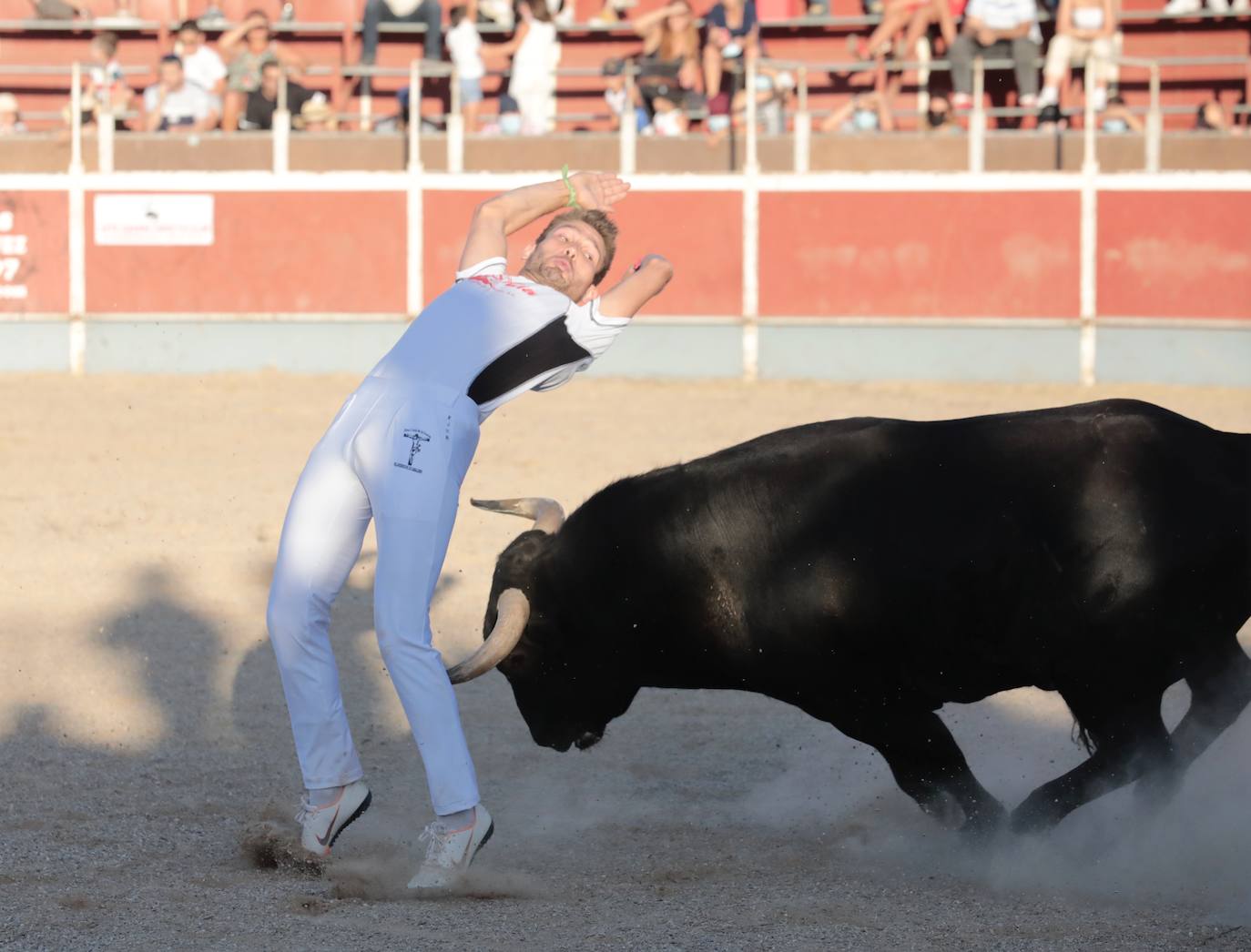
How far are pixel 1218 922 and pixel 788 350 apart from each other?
10.4 m

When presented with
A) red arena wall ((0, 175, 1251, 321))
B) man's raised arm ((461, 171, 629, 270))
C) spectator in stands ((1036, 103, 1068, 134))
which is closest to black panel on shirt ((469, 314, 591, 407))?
man's raised arm ((461, 171, 629, 270))

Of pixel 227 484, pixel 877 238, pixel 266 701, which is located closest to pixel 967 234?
pixel 877 238

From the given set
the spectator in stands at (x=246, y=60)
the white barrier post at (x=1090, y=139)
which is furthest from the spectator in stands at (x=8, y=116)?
the white barrier post at (x=1090, y=139)

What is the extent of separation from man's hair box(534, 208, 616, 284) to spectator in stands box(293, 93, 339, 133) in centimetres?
1093

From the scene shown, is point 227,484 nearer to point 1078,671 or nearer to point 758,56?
point 1078,671

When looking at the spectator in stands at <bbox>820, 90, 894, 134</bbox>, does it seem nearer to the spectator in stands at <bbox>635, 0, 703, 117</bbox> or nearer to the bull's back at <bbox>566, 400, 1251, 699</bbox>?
the spectator in stands at <bbox>635, 0, 703, 117</bbox>

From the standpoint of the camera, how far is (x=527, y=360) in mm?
3408

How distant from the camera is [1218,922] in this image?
10.1 ft

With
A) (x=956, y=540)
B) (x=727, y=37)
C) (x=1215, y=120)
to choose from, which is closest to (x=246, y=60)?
(x=727, y=37)

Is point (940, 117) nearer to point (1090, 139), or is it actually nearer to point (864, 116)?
point (864, 116)

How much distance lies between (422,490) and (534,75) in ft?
38.0

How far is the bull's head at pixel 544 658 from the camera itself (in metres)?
3.67

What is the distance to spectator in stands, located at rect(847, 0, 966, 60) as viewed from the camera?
14547 mm

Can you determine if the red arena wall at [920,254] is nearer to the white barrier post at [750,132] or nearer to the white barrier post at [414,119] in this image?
the white barrier post at [750,132]
